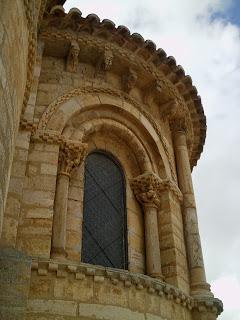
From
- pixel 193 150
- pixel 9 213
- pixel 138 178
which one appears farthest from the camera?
pixel 193 150

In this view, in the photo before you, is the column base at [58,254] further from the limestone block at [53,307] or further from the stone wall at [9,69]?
the stone wall at [9,69]

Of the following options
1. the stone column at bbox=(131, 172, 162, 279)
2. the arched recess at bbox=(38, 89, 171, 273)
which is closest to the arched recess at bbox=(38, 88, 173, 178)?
the arched recess at bbox=(38, 89, 171, 273)

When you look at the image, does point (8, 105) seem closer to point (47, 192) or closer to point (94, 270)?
point (47, 192)

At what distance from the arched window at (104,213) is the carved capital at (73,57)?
5.82 feet

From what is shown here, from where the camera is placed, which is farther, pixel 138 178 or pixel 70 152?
pixel 138 178

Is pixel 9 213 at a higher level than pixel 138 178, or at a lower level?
lower

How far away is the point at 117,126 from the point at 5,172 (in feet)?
12.4

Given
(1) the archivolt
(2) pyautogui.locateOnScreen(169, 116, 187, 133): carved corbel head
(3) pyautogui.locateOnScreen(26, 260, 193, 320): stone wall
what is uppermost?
(2) pyautogui.locateOnScreen(169, 116, 187, 133): carved corbel head

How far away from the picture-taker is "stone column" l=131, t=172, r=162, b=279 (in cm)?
771

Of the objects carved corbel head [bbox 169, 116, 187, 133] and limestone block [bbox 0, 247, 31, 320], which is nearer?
limestone block [bbox 0, 247, 31, 320]

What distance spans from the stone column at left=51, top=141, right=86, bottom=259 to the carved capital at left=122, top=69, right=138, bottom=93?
2.21 metres

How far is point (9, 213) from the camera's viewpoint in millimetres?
6016

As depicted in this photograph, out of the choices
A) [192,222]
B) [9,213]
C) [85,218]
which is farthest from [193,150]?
[9,213]

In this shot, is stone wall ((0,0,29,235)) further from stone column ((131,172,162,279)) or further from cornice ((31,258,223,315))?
stone column ((131,172,162,279))
